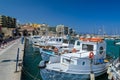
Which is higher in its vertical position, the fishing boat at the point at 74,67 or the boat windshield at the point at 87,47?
the boat windshield at the point at 87,47

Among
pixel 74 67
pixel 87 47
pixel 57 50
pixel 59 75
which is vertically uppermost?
pixel 87 47

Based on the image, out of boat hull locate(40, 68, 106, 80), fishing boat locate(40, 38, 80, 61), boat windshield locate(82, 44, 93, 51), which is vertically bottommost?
boat hull locate(40, 68, 106, 80)

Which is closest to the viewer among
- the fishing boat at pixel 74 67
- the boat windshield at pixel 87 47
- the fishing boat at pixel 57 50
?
the fishing boat at pixel 74 67

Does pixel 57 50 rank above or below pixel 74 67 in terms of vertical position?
above

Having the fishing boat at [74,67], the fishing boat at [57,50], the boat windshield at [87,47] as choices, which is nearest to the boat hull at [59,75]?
the fishing boat at [74,67]

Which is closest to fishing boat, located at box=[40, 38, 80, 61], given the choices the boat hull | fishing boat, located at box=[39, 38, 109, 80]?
fishing boat, located at box=[39, 38, 109, 80]

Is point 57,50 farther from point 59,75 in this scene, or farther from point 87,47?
point 59,75

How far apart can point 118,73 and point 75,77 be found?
4.62 m

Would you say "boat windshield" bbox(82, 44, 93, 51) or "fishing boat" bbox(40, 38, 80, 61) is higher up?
"boat windshield" bbox(82, 44, 93, 51)

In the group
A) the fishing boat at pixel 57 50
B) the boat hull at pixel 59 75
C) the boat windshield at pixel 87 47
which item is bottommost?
the boat hull at pixel 59 75

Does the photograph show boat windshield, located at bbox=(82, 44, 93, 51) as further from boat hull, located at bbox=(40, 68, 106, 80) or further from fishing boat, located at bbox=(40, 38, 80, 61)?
boat hull, located at bbox=(40, 68, 106, 80)

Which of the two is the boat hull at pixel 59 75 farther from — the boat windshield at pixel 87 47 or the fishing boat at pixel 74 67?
the boat windshield at pixel 87 47

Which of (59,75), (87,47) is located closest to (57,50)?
(87,47)

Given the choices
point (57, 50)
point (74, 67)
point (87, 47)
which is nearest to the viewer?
point (74, 67)
